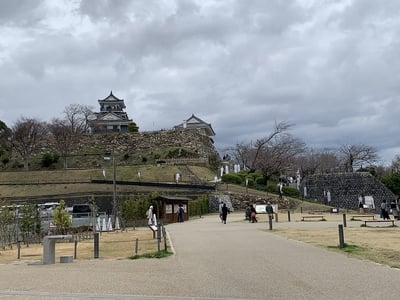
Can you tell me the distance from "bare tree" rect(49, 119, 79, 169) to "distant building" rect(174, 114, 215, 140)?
2567 centimetres

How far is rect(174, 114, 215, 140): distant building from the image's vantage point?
106938mm

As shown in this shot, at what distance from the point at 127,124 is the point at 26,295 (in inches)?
3957

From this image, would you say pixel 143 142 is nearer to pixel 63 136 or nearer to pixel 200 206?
pixel 63 136

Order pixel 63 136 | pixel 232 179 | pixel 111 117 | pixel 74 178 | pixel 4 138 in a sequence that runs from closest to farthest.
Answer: pixel 232 179 < pixel 74 178 < pixel 63 136 < pixel 4 138 < pixel 111 117

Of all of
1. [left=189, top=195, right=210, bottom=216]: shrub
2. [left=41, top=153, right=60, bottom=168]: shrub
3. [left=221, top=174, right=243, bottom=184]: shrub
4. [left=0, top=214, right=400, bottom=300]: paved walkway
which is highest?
[left=41, top=153, right=60, bottom=168]: shrub

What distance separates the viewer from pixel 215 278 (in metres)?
10.9

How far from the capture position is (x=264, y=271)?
1171 cm

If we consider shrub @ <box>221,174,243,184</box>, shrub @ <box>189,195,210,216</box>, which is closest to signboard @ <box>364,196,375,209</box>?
shrub @ <box>221,174,243,184</box>

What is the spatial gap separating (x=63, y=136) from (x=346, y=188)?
155ft

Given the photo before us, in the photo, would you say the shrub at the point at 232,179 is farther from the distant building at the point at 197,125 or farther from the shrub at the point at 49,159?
the distant building at the point at 197,125

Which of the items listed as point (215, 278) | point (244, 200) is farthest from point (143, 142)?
point (215, 278)

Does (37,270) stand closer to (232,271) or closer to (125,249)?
(232,271)

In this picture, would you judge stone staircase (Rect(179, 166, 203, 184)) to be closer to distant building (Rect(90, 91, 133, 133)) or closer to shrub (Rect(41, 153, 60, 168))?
shrub (Rect(41, 153, 60, 168))

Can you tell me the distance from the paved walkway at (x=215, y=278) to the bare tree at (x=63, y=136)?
7313cm
